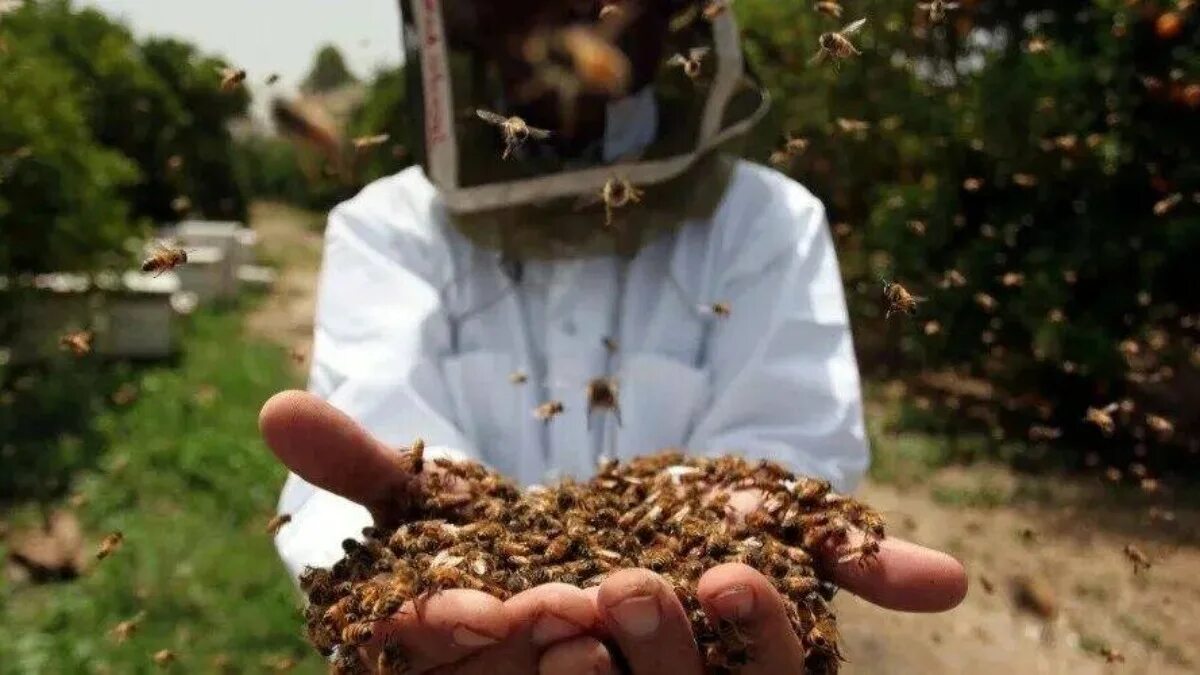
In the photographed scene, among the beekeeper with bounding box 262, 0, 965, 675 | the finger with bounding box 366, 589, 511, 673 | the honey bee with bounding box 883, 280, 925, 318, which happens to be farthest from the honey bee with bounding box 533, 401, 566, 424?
the finger with bounding box 366, 589, 511, 673

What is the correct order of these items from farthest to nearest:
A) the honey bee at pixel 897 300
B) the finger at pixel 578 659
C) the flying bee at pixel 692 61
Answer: the flying bee at pixel 692 61, the honey bee at pixel 897 300, the finger at pixel 578 659

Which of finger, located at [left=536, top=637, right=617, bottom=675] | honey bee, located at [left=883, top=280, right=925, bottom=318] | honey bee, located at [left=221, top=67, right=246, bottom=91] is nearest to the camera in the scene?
finger, located at [left=536, top=637, right=617, bottom=675]

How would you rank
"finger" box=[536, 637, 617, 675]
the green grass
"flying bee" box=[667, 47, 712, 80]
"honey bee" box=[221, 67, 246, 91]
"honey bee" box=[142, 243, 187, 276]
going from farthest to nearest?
the green grass, "honey bee" box=[221, 67, 246, 91], "flying bee" box=[667, 47, 712, 80], "honey bee" box=[142, 243, 187, 276], "finger" box=[536, 637, 617, 675]

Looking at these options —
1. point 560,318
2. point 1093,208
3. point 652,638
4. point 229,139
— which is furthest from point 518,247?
point 229,139

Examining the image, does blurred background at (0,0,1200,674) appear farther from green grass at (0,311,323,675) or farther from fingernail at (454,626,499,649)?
fingernail at (454,626,499,649)

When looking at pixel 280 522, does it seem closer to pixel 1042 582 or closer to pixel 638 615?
pixel 638 615

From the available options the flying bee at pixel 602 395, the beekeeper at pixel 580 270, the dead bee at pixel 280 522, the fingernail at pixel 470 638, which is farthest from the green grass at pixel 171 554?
the fingernail at pixel 470 638

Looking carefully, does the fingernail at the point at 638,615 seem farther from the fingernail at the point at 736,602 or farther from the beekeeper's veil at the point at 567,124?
the beekeeper's veil at the point at 567,124
